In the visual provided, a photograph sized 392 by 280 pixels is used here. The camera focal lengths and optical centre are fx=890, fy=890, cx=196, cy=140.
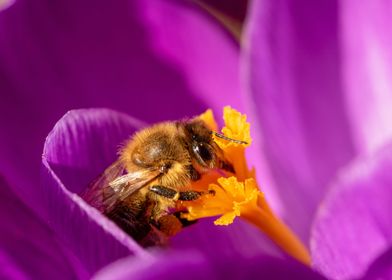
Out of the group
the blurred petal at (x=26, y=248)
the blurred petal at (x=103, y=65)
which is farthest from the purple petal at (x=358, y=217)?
the blurred petal at (x=103, y=65)

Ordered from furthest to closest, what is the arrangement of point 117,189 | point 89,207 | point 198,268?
1. point 117,189
2. point 89,207
3. point 198,268

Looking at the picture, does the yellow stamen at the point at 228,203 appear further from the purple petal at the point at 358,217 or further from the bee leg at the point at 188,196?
the purple petal at the point at 358,217

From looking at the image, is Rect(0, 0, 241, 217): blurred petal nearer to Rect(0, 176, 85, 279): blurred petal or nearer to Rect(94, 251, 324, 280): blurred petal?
Rect(0, 176, 85, 279): blurred petal

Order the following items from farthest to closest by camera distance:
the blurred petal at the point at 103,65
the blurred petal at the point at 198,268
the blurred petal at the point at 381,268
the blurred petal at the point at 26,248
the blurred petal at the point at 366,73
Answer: the blurred petal at the point at 366,73 → the blurred petal at the point at 103,65 → the blurred petal at the point at 26,248 → the blurred petal at the point at 381,268 → the blurred petal at the point at 198,268

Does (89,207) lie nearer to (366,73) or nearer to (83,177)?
(83,177)

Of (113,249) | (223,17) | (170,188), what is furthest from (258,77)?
(113,249)

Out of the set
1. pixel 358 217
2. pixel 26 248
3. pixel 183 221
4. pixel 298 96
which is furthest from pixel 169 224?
pixel 298 96

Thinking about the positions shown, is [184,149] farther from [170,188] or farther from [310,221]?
[310,221]
